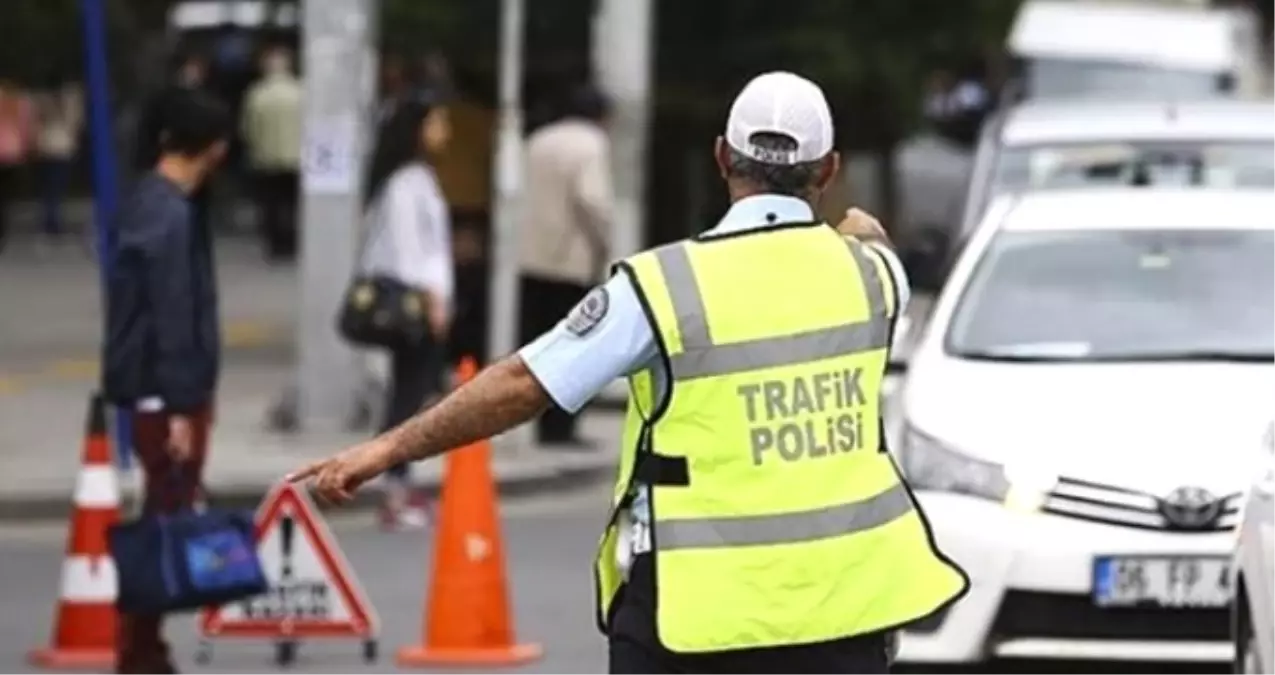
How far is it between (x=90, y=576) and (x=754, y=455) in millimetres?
5827

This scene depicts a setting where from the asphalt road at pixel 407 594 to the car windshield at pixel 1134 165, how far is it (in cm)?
230

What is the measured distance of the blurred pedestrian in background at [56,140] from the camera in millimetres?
32812

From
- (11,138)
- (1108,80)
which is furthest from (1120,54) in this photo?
(11,138)

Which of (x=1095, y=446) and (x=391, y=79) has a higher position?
(x=1095, y=446)

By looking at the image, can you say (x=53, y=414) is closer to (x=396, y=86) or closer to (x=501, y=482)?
(x=501, y=482)

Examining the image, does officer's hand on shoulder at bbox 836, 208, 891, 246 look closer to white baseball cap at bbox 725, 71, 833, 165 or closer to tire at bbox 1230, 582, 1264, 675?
white baseball cap at bbox 725, 71, 833, 165

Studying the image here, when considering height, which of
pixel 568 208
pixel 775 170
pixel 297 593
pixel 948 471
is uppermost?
pixel 775 170

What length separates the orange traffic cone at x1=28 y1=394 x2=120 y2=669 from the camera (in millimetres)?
11188

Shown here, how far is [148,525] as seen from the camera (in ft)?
33.8

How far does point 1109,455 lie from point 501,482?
268 inches

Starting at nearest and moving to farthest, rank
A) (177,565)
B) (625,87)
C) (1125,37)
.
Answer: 1. (177,565)
2. (625,87)
3. (1125,37)

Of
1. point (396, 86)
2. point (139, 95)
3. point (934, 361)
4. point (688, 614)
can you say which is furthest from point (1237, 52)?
point (688, 614)

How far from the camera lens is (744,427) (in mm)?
5766

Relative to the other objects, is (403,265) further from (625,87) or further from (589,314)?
(589,314)
